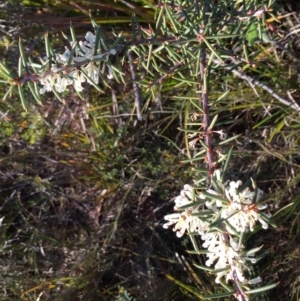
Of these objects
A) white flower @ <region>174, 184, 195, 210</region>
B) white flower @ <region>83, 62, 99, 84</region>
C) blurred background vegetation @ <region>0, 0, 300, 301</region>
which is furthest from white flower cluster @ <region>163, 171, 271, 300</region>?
blurred background vegetation @ <region>0, 0, 300, 301</region>

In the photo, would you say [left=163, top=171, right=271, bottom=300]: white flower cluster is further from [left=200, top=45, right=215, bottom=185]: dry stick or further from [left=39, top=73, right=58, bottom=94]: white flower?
[left=39, top=73, right=58, bottom=94]: white flower

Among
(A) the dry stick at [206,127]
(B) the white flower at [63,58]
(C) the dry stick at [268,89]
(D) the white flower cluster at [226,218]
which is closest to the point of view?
(D) the white flower cluster at [226,218]

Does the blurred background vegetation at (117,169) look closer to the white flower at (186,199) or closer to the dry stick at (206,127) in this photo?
the dry stick at (206,127)

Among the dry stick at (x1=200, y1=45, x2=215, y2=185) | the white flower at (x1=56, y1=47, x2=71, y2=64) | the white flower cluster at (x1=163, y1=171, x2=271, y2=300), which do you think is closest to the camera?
the white flower cluster at (x1=163, y1=171, x2=271, y2=300)

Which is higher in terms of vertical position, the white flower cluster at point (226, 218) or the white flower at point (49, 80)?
the white flower at point (49, 80)

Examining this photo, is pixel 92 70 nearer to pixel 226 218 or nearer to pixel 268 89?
pixel 226 218

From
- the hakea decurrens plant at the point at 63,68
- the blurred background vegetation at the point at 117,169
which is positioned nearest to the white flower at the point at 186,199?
the hakea decurrens plant at the point at 63,68
